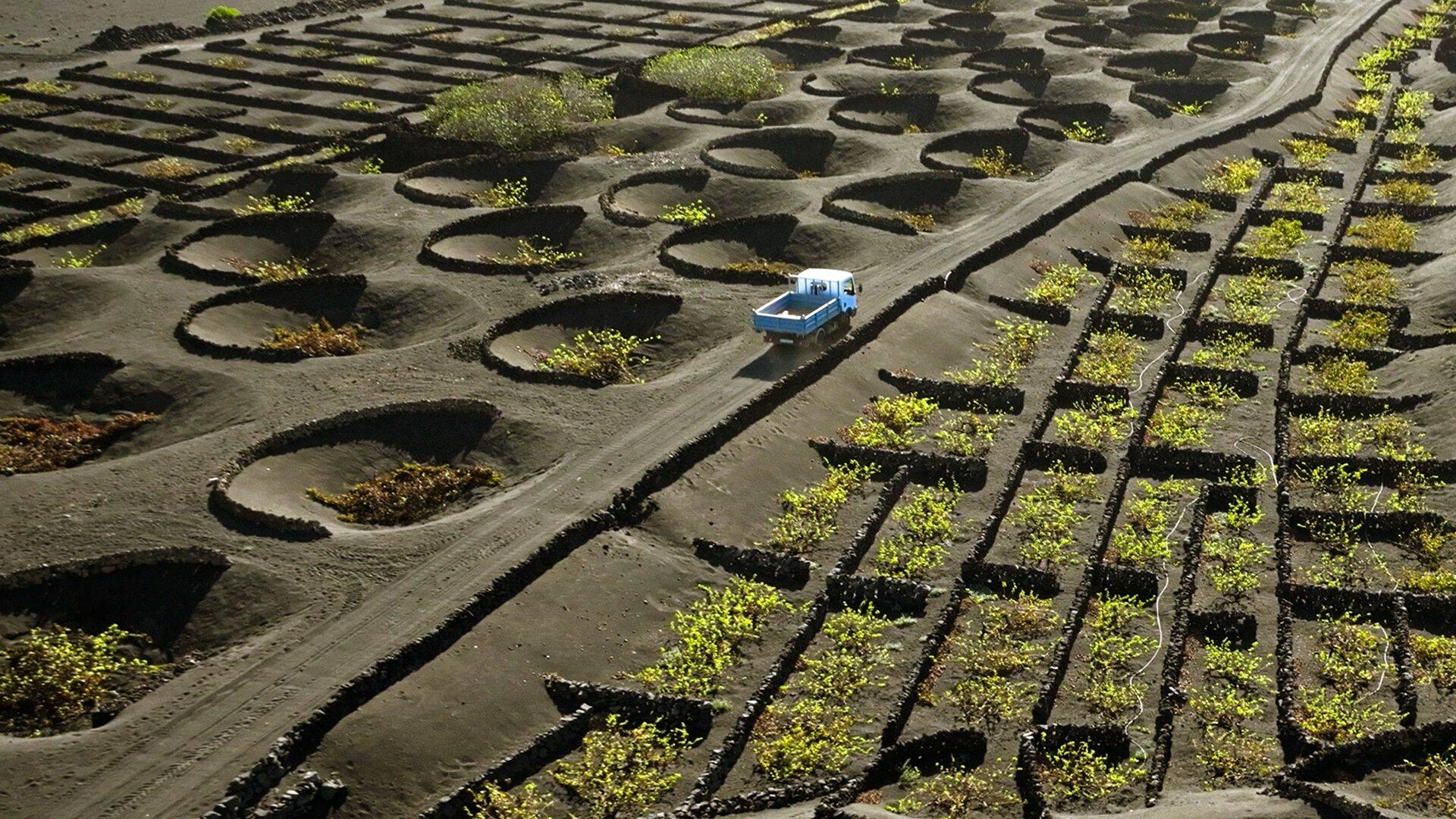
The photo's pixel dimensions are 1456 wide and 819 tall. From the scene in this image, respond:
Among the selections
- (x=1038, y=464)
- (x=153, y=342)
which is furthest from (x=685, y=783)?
(x=153, y=342)

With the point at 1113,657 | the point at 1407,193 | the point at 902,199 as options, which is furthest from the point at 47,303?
the point at 1407,193

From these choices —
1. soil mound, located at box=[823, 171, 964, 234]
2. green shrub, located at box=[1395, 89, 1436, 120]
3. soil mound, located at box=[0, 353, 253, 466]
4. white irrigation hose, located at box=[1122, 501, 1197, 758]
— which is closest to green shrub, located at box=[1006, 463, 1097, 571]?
white irrigation hose, located at box=[1122, 501, 1197, 758]

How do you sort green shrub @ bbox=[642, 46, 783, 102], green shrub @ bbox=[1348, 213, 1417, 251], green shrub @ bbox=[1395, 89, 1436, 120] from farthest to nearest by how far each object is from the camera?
green shrub @ bbox=[642, 46, 783, 102]
green shrub @ bbox=[1395, 89, 1436, 120]
green shrub @ bbox=[1348, 213, 1417, 251]

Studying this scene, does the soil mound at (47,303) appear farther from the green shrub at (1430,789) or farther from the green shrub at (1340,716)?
the green shrub at (1430,789)

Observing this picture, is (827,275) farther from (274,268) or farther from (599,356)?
(274,268)

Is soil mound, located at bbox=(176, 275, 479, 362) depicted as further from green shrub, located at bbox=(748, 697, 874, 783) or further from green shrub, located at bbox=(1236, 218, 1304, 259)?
green shrub, located at bbox=(1236, 218, 1304, 259)

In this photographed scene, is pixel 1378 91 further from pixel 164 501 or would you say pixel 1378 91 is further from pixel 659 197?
pixel 164 501

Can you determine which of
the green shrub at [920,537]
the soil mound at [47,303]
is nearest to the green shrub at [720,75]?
the soil mound at [47,303]

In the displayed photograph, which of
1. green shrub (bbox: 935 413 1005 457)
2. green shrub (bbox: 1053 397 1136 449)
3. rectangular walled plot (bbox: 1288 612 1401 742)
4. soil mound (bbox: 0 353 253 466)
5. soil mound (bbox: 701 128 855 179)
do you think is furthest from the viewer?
soil mound (bbox: 701 128 855 179)
